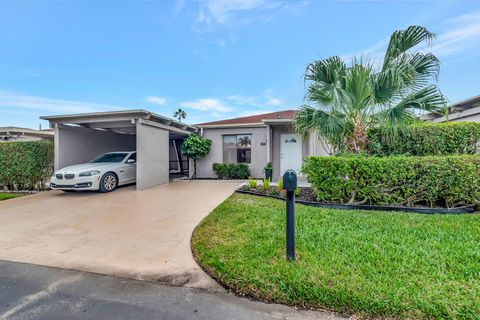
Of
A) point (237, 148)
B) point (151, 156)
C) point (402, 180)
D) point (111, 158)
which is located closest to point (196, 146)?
point (237, 148)

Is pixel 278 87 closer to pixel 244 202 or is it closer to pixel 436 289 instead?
pixel 244 202

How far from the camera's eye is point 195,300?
7.53 feet

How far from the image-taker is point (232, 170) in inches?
444

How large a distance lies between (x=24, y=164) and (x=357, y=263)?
11.3m

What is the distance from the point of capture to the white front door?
438 inches

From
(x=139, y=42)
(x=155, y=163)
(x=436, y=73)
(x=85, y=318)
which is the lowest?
(x=85, y=318)

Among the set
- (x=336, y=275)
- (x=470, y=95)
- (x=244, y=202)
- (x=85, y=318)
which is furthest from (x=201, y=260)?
(x=470, y=95)

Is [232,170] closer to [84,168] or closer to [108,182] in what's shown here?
[108,182]

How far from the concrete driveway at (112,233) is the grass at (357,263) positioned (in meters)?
0.39

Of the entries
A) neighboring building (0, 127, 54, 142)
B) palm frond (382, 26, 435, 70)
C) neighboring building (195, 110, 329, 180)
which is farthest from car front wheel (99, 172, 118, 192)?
palm frond (382, 26, 435, 70)

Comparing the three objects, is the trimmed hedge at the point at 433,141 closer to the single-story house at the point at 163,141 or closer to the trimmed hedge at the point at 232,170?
the single-story house at the point at 163,141

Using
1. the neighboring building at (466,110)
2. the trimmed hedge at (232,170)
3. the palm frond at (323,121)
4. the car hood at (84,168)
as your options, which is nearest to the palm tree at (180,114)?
the trimmed hedge at (232,170)

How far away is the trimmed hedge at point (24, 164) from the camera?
29.1 feet

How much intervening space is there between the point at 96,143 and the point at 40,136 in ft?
19.4
